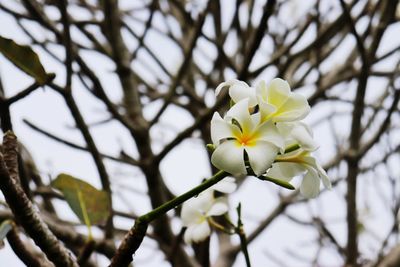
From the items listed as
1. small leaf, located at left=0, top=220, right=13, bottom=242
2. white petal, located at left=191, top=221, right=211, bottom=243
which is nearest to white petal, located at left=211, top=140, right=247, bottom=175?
small leaf, located at left=0, top=220, right=13, bottom=242

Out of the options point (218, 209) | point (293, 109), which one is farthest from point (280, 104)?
point (218, 209)

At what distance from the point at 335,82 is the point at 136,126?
0.63 metres

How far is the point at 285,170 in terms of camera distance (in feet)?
1.43

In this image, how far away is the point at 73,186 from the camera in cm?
62

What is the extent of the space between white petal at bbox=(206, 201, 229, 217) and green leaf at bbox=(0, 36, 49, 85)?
0.27 m

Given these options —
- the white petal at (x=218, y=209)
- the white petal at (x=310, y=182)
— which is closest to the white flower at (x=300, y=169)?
the white petal at (x=310, y=182)

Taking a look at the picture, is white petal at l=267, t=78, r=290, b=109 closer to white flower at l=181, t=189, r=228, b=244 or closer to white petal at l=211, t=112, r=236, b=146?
white petal at l=211, t=112, r=236, b=146

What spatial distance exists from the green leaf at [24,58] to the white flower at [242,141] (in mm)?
236

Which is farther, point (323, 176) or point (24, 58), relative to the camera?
point (24, 58)

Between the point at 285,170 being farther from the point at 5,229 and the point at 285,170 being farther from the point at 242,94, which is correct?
the point at 5,229

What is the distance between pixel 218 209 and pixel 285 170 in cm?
25

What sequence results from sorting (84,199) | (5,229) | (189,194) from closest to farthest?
(189,194) < (5,229) < (84,199)

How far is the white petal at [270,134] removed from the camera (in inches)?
15.2

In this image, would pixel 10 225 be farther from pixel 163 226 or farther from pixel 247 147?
pixel 163 226
